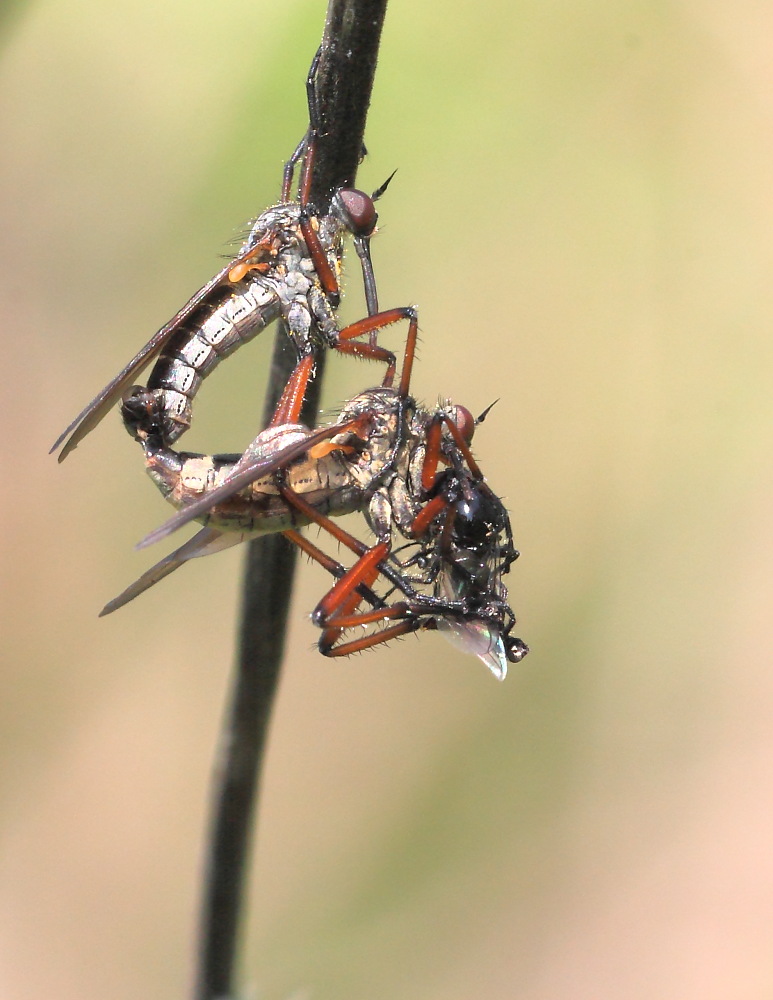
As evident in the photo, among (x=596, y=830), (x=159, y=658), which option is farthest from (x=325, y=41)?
(x=596, y=830)

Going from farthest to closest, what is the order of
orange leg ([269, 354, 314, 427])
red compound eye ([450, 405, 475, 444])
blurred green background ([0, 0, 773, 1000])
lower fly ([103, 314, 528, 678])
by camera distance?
blurred green background ([0, 0, 773, 1000])
red compound eye ([450, 405, 475, 444])
lower fly ([103, 314, 528, 678])
orange leg ([269, 354, 314, 427])

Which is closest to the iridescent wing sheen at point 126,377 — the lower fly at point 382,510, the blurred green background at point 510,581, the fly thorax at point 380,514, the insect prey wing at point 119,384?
the insect prey wing at point 119,384

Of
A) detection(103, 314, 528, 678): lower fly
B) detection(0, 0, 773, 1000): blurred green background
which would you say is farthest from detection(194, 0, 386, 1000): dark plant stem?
detection(0, 0, 773, 1000): blurred green background

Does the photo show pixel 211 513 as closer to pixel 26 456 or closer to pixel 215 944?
pixel 215 944

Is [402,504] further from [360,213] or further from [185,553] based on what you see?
[360,213]

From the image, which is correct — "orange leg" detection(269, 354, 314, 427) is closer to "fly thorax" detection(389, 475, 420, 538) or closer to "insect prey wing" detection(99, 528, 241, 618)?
"insect prey wing" detection(99, 528, 241, 618)

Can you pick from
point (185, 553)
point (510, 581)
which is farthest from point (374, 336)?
point (510, 581)

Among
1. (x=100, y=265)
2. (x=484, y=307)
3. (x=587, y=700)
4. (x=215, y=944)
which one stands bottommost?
(x=215, y=944)

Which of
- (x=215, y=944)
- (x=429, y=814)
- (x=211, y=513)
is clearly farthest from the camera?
(x=429, y=814)
